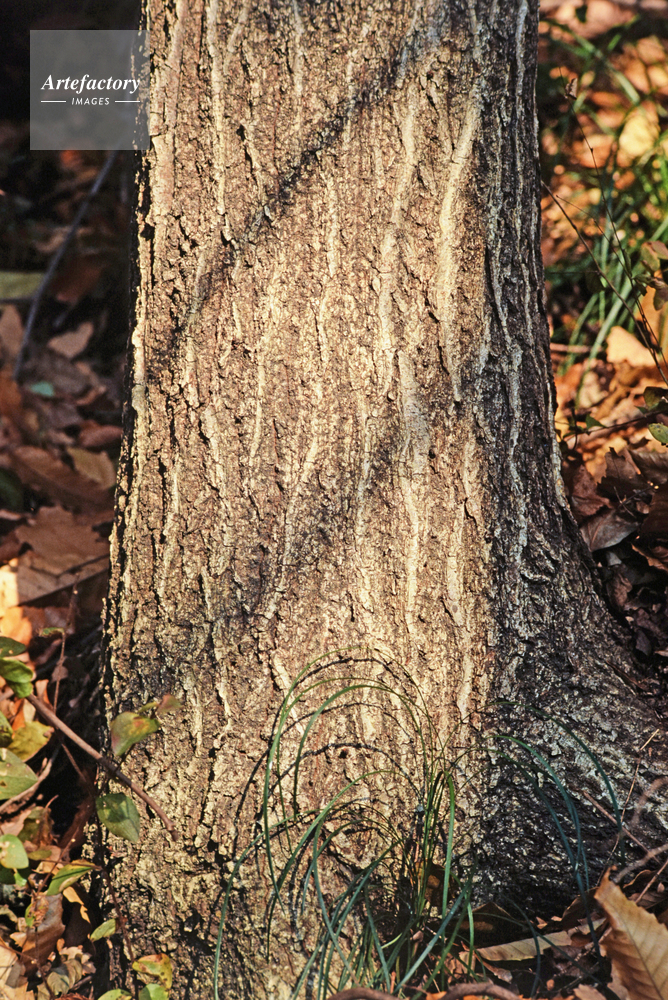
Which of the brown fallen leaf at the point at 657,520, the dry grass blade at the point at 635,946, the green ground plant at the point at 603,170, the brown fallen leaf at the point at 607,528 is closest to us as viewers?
the dry grass blade at the point at 635,946

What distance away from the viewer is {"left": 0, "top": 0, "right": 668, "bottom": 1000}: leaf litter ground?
1306mm

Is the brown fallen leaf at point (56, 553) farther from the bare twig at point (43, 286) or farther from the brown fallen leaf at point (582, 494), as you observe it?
the brown fallen leaf at point (582, 494)

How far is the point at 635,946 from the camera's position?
37.6 inches

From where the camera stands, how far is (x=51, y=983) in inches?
50.7

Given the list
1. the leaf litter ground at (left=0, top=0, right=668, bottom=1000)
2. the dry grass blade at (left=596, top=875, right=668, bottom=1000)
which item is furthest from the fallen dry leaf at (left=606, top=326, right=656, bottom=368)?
the dry grass blade at (left=596, top=875, right=668, bottom=1000)

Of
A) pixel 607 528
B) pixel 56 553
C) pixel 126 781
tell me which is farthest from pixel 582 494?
pixel 56 553

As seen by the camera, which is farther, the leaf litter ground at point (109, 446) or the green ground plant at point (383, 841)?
the leaf litter ground at point (109, 446)

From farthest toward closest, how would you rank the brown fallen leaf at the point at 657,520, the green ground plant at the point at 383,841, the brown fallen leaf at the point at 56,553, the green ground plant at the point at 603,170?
the green ground plant at the point at 603,170 < the brown fallen leaf at the point at 56,553 < the brown fallen leaf at the point at 657,520 < the green ground plant at the point at 383,841

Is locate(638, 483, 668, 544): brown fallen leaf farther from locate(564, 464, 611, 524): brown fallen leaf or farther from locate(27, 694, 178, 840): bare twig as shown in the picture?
locate(27, 694, 178, 840): bare twig

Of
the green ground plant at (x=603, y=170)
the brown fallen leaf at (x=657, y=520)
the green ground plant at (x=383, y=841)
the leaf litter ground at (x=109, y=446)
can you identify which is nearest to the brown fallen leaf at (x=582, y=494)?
the leaf litter ground at (x=109, y=446)

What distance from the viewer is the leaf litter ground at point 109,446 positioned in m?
1.31

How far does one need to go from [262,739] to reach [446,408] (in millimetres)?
695

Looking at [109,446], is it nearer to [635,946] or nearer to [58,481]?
[58,481]

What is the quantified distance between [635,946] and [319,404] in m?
0.98
